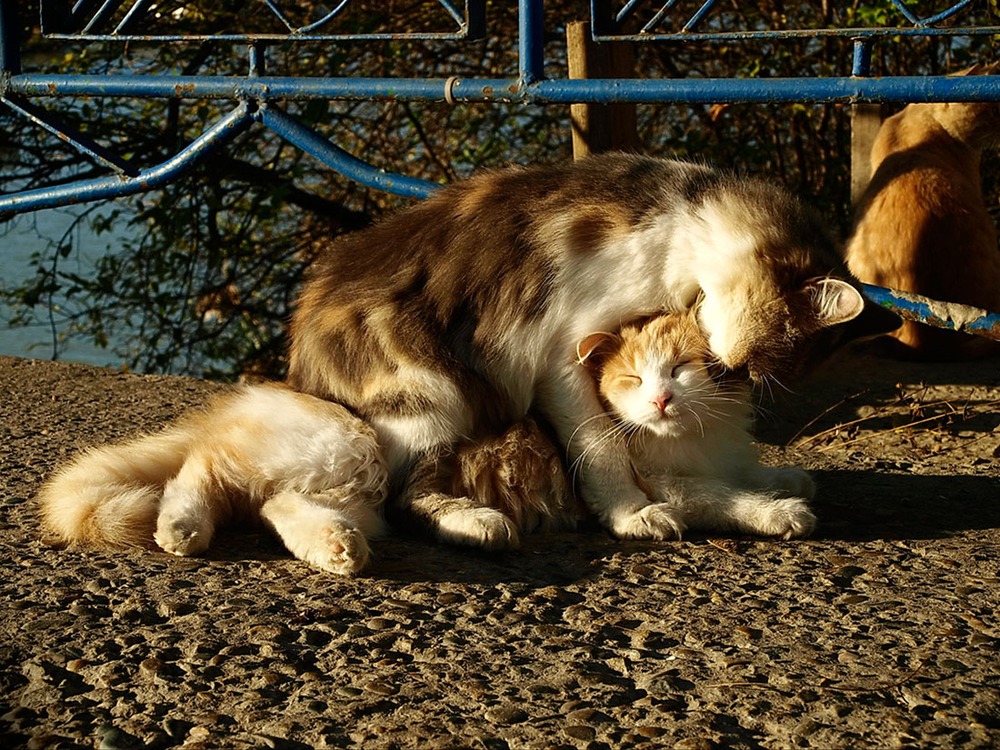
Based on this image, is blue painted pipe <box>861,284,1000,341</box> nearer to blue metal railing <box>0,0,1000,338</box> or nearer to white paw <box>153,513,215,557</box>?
blue metal railing <box>0,0,1000,338</box>

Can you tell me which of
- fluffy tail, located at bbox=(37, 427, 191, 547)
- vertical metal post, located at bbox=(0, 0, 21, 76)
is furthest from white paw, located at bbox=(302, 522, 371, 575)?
vertical metal post, located at bbox=(0, 0, 21, 76)

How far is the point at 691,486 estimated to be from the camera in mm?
3199

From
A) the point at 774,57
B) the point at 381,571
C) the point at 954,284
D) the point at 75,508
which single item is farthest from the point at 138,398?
the point at 774,57

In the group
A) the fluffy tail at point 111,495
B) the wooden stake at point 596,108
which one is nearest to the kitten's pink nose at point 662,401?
the fluffy tail at point 111,495

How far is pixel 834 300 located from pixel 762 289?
187 millimetres

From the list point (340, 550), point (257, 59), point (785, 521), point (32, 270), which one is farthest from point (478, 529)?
point (32, 270)

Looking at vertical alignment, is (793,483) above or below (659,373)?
below

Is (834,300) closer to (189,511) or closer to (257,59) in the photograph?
(189,511)

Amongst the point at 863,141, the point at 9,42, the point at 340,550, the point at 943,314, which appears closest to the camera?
the point at 340,550

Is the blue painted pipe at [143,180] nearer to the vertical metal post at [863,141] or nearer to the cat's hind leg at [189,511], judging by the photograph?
the cat's hind leg at [189,511]

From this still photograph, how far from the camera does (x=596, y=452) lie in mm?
3139

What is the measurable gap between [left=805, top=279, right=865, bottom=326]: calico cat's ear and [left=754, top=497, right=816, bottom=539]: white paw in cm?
50

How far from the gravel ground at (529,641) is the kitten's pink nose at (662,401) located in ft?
1.20

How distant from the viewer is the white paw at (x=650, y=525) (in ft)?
10.1
